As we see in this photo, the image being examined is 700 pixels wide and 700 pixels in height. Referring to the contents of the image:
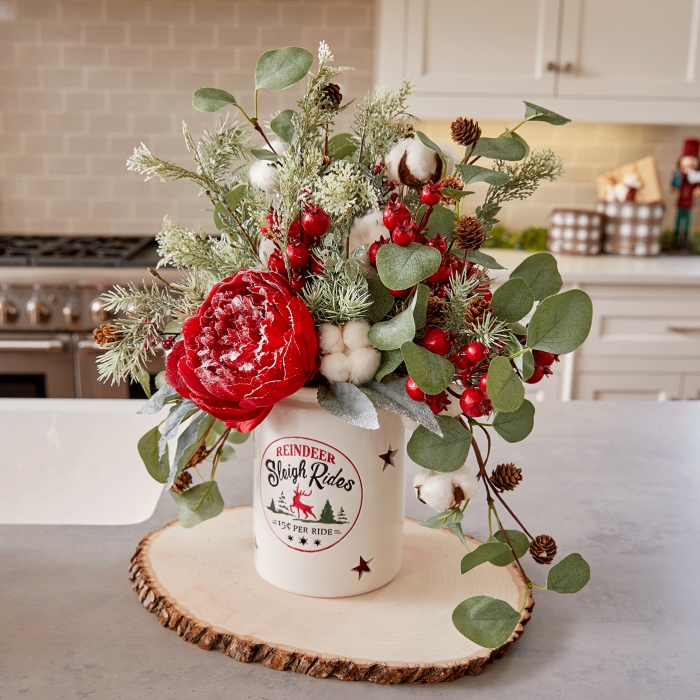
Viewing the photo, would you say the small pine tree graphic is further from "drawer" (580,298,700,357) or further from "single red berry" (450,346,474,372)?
"drawer" (580,298,700,357)

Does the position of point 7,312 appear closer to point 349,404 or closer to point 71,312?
point 71,312

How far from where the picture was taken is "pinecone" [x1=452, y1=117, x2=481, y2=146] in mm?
581

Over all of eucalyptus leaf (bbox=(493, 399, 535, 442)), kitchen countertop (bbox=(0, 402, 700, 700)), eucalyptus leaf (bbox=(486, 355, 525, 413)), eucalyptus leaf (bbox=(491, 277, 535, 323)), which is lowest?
kitchen countertop (bbox=(0, 402, 700, 700))

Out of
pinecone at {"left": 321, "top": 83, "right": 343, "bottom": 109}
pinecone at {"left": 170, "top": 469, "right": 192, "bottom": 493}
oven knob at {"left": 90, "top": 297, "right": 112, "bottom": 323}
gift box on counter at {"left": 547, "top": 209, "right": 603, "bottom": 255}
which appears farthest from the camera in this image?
gift box on counter at {"left": 547, "top": 209, "right": 603, "bottom": 255}

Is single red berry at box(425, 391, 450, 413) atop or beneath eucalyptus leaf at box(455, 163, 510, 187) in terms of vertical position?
beneath

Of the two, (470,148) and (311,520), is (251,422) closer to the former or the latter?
(311,520)

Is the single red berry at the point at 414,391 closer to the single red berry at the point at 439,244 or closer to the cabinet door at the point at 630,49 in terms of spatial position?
the single red berry at the point at 439,244

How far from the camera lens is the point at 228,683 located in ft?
Answer: 1.95

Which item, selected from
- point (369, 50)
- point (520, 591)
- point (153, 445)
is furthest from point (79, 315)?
point (520, 591)

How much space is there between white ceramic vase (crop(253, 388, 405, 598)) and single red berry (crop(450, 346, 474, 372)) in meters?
0.09

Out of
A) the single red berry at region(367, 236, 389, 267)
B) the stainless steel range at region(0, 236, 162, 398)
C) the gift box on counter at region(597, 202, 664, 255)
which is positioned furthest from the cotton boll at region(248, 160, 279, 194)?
the gift box on counter at region(597, 202, 664, 255)

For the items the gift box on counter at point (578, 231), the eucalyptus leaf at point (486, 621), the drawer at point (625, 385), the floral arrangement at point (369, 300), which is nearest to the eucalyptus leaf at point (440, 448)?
the floral arrangement at point (369, 300)

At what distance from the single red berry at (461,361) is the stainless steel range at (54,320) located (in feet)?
5.90

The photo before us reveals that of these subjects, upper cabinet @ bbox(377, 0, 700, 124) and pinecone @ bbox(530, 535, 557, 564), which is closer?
pinecone @ bbox(530, 535, 557, 564)
